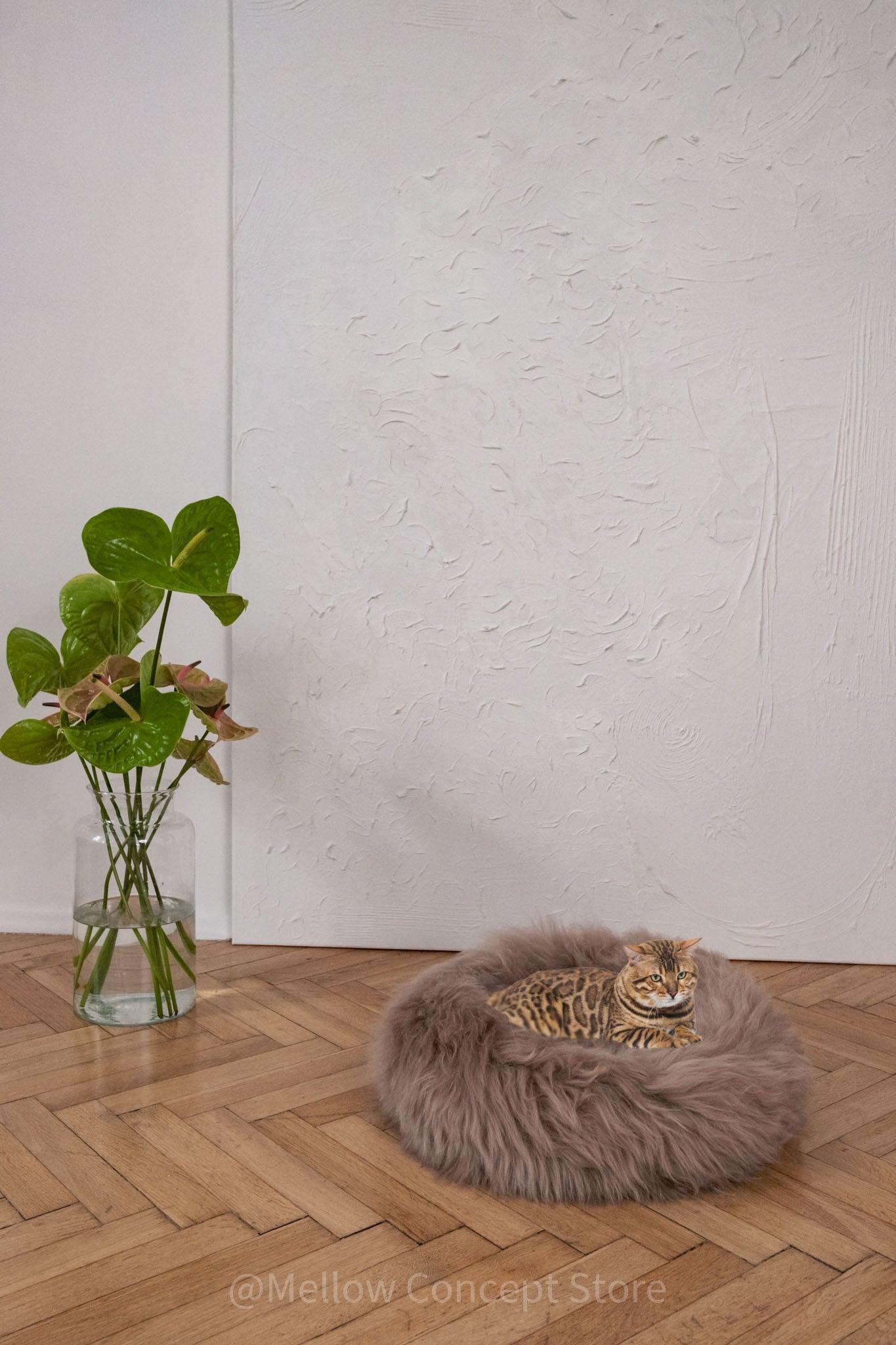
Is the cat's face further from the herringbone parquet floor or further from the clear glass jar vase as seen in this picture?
the clear glass jar vase

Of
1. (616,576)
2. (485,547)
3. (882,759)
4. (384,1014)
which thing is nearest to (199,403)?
(485,547)

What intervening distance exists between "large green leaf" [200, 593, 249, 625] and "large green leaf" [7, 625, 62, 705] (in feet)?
0.90

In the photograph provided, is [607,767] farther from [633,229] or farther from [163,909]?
[633,229]

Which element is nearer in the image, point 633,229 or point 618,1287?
point 618,1287

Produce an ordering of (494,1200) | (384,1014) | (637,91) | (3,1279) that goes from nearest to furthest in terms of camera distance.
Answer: (3,1279), (494,1200), (384,1014), (637,91)

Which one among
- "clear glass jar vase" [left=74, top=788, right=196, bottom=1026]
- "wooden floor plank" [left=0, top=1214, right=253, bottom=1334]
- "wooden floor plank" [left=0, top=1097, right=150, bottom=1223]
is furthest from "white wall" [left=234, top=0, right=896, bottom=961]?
"wooden floor plank" [left=0, top=1214, right=253, bottom=1334]

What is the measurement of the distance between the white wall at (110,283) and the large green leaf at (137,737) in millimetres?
545

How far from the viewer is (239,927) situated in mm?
2289

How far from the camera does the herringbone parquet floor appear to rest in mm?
1151

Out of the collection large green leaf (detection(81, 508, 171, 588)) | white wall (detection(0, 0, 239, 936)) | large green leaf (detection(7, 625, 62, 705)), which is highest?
white wall (detection(0, 0, 239, 936))

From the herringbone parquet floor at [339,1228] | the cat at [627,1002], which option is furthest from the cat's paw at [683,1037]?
the herringbone parquet floor at [339,1228]

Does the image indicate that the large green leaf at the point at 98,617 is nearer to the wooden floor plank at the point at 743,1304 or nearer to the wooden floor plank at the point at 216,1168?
the wooden floor plank at the point at 216,1168

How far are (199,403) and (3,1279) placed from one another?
61.8 inches

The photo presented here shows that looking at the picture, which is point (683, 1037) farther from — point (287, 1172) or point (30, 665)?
point (30, 665)
